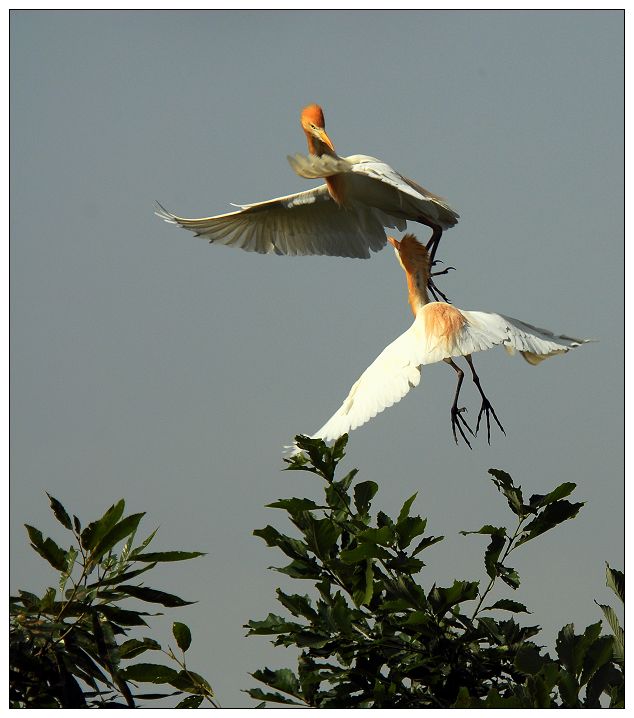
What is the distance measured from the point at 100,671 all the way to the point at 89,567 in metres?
0.38

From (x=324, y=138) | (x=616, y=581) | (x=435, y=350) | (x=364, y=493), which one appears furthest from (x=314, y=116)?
(x=616, y=581)

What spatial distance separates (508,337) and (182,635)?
2291 millimetres

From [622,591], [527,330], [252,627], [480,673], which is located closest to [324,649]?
[252,627]

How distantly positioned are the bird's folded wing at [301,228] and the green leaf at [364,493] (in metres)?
3.07

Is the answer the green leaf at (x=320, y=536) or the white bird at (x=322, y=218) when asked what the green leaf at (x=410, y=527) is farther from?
the white bird at (x=322, y=218)

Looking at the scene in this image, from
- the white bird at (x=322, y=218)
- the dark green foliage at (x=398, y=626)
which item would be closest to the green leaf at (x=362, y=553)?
the dark green foliage at (x=398, y=626)

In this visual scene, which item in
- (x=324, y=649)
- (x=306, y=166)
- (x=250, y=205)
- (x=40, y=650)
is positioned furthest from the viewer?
(x=250, y=205)

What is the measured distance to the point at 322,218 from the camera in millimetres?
8117

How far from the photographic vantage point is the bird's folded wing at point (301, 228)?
7953mm

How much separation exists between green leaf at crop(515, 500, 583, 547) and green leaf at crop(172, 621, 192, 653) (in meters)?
1.41

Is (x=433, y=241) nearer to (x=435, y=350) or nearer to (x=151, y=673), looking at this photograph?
(x=435, y=350)

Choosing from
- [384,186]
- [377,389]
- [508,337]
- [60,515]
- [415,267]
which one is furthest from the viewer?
[384,186]

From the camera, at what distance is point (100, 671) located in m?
4.48

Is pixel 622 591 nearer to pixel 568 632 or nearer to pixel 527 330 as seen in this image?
pixel 568 632
